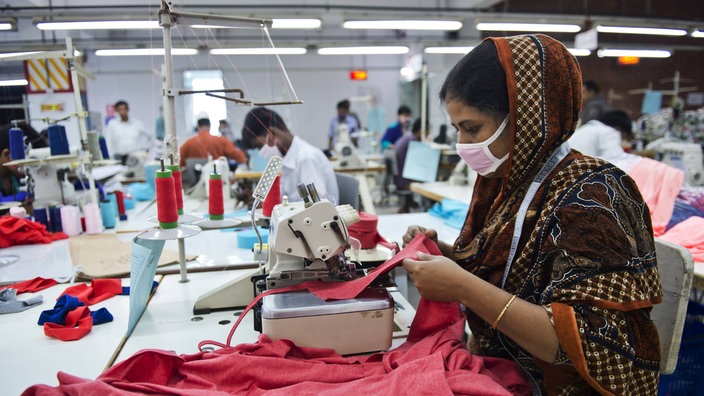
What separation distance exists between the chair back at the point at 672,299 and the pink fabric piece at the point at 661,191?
49.4 inches

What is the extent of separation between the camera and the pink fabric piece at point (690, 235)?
7.04 feet

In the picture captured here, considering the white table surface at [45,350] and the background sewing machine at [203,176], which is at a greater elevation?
the background sewing machine at [203,176]

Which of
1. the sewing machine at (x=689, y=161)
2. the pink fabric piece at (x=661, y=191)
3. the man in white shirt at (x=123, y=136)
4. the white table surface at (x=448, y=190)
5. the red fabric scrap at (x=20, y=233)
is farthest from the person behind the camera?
the man in white shirt at (x=123, y=136)

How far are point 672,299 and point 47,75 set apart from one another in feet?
9.99

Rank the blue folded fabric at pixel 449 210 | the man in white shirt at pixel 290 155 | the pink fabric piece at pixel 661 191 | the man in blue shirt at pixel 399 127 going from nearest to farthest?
the pink fabric piece at pixel 661 191 < the blue folded fabric at pixel 449 210 < the man in white shirt at pixel 290 155 < the man in blue shirt at pixel 399 127

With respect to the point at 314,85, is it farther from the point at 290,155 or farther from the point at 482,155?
the point at 482,155

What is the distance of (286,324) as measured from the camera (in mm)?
1099

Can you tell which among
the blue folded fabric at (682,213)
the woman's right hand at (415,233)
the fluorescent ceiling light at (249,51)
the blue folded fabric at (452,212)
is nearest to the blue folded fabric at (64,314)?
the woman's right hand at (415,233)

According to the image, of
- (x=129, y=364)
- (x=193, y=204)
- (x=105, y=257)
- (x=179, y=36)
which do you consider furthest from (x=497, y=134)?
(x=193, y=204)

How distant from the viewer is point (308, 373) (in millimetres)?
1007

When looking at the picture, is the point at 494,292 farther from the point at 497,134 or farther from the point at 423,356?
→ the point at 497,134

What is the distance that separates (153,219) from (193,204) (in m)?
1.97

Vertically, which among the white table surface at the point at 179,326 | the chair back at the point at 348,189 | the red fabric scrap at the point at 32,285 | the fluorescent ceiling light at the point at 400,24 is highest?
the fluorescent ceiling light at the point at 400,24

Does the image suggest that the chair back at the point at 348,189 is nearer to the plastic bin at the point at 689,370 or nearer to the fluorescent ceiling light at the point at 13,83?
the plastic bin at the point at 689,370
